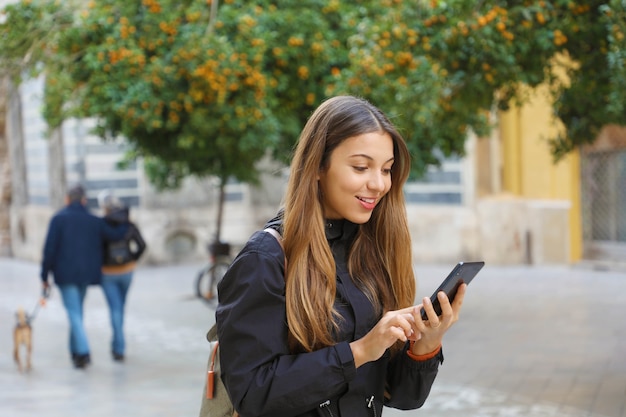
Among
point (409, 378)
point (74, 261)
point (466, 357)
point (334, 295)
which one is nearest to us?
point (334, 295)

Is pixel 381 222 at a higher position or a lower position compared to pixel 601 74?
lower

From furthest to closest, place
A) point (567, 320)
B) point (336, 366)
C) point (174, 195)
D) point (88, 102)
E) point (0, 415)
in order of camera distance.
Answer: point (174, 195), point (567, 320), point (88, 102), point (0, 415), point (336, 366)

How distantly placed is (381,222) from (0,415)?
574cm

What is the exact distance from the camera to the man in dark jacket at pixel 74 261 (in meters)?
9.83

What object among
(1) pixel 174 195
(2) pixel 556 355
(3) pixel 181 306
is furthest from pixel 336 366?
(1) pixel 174 195

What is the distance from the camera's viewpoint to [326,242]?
277 cm

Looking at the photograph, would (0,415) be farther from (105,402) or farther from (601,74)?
(601,74)

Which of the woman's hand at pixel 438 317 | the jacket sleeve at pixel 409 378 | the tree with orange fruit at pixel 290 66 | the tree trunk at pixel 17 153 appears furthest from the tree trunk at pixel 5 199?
the woman's hand at pixel 438 317

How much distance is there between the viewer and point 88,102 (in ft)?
34.8

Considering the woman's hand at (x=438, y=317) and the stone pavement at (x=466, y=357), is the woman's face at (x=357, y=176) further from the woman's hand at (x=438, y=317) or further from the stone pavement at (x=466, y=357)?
the stone pavement at (x=466, y=357)

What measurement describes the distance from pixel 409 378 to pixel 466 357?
271 inches

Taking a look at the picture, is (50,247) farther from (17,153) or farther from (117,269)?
(17,153)

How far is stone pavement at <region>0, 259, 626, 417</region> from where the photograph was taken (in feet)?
26.0

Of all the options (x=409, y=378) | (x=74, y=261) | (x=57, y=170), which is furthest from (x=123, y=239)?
(x=57, y=170)
